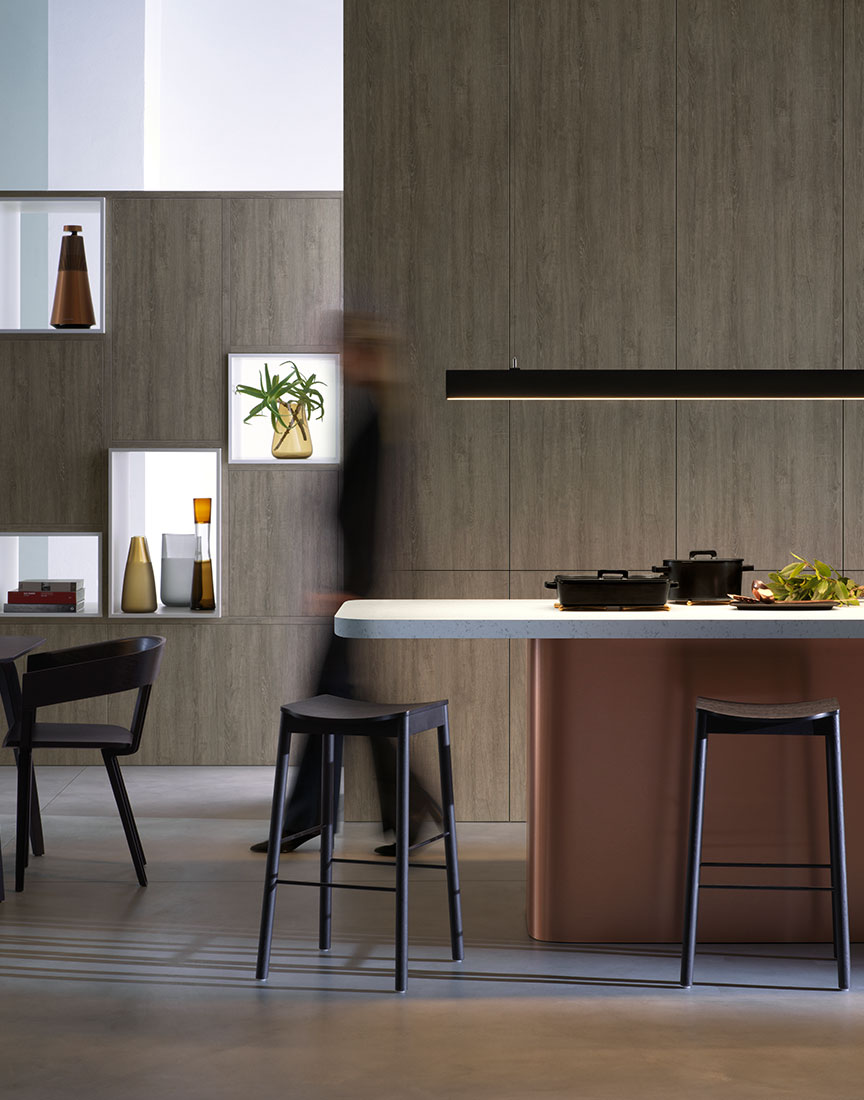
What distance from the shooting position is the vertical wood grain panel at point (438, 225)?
16.6 feet

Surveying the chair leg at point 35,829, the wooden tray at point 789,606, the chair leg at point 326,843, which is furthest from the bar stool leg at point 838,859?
the chair leg at point 35,829

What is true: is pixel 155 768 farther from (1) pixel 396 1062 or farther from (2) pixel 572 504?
(1) pixel 396 1062

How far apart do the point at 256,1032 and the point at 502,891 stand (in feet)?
4.42

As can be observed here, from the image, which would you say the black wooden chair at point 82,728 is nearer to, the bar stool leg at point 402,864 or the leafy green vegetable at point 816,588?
the bar stool leg at point 402,864

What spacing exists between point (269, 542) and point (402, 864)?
126 inches

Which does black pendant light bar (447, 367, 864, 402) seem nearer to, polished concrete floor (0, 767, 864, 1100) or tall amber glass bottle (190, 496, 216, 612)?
polished concrete floor (0, 767, 864, 1100)

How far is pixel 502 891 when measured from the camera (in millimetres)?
4168

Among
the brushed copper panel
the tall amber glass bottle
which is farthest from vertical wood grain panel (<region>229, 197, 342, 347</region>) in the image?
the brushed copper panel

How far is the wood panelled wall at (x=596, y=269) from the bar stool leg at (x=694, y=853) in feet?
6.13

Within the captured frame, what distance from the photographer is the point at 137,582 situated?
6168mm

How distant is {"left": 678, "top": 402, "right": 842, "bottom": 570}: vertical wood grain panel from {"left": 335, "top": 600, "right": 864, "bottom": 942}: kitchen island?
150 cm

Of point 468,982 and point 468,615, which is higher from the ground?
point 468,615

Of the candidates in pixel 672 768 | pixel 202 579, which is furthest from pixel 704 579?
pixel 202 579

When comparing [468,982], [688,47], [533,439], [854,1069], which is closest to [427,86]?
[688,47]
